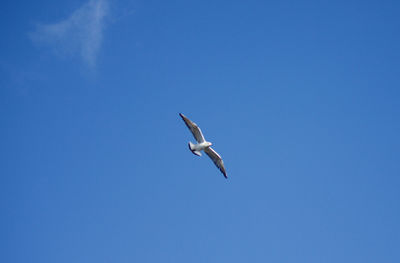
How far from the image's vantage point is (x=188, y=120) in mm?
37156

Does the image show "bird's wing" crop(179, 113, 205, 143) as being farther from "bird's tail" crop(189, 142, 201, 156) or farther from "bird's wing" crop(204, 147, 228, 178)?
"bird's wing" crop(204, 147, 228, 178)

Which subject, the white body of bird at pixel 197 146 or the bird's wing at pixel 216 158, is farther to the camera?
the bird's wing at pixel 216 158

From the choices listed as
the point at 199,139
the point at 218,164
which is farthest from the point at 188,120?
the point at 218,164

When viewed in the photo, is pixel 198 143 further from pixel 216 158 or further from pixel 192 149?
pixel 216 158

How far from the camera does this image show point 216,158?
1581 inches

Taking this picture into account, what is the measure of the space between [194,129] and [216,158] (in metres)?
4.11

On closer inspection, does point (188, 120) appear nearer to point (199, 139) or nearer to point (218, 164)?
point (199, 139)

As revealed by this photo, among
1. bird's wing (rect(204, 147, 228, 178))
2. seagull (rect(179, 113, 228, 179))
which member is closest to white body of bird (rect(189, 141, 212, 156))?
seagull (rect(179, 113, 228, 179))

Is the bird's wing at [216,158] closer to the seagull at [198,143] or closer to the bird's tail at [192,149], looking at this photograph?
the seagull at [198,143]

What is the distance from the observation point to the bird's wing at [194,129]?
3719 cm

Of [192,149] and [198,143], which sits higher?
[198,143]

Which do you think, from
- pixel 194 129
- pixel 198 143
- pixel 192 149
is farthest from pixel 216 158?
pixel 194 129

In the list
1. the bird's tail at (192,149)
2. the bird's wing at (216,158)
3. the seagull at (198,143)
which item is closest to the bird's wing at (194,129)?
the seagull at (198,143)

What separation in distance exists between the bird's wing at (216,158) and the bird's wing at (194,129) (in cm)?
143
